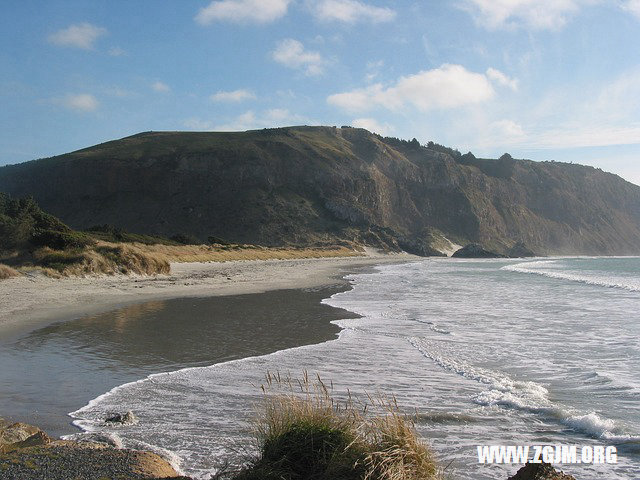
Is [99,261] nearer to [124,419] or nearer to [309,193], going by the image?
[124,419]

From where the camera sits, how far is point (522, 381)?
8.77 metres

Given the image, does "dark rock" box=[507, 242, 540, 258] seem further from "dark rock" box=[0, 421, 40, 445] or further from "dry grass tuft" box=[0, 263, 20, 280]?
"dark rock" box=[0, 421, 40, 445]

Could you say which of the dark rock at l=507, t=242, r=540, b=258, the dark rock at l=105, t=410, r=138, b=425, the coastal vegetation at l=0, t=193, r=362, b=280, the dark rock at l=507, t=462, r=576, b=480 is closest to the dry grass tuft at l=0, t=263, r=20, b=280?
the coastal vegetation at l=0, t=193, r=362, b=280

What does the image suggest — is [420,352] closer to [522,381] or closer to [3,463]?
[522,381]

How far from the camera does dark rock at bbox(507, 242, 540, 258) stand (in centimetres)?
12075

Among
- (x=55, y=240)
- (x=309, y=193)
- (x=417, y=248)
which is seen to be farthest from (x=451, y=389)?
(x=309, y=193)

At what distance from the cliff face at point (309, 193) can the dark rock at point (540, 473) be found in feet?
272

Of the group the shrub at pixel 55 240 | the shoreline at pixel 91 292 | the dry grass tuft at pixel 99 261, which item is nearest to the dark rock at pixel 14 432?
the shoreline at pixel 91 292

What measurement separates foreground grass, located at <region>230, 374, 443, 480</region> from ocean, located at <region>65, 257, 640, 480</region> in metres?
0.80

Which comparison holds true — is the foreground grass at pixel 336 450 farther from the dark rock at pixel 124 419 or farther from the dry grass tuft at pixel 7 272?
the dry grass tuft at pixel 7 272

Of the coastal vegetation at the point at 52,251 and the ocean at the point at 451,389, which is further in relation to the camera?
the coastal vegetation at the point at 52,251

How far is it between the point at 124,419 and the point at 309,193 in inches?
4015

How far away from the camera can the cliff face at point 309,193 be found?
315 feet

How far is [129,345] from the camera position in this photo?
1116 cm
